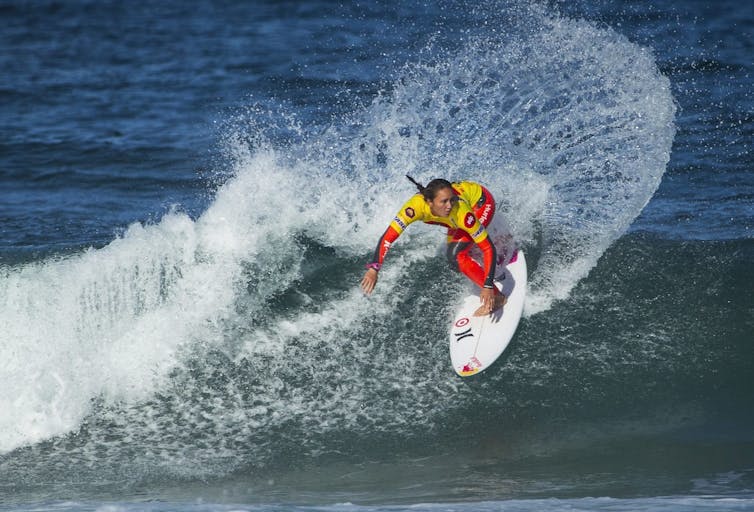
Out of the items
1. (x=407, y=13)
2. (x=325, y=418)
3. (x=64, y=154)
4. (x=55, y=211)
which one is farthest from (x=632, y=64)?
(x=407, y=13)

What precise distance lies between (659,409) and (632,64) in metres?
4.46

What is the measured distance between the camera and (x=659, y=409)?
26.9ft

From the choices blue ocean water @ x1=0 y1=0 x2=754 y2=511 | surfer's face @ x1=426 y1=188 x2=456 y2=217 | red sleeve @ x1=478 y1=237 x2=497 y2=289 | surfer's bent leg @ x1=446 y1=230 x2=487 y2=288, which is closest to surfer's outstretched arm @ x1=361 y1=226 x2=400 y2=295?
surfer's face @ x1=426 y1=188 x2=456 y2=217

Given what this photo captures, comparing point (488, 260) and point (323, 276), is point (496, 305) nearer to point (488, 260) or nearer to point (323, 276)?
point (488, 260)

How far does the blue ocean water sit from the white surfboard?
174mm

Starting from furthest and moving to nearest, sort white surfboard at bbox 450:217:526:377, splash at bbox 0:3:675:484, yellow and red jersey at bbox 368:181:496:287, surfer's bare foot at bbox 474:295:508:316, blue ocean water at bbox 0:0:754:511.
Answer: surfer's bare foot at bbox 474:295:508:316
white surfboard at bbox 450:217:526:377
splash at bbox 0:3:675:484
yellow and red jersey at bbox 368:181:496:287
blue ocean water at bbox 0:0:754:511

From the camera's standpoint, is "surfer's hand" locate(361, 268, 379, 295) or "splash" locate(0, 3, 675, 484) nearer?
"surfer's hand" locate(361, 268, 379, 295)

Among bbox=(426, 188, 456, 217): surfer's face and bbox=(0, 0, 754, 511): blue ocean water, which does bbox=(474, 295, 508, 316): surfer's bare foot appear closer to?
bbox=(0, 0, 754, 511): blue ocean water

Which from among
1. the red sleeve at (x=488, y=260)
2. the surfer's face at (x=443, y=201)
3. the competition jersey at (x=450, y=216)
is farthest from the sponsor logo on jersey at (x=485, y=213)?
the surfer's face at (x=443, y=201)

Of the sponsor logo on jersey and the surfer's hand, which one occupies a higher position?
the sponsor logo on jersey

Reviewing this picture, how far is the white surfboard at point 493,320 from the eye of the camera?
28.2 ft

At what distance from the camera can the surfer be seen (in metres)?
7.87

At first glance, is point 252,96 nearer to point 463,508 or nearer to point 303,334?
point 303,334

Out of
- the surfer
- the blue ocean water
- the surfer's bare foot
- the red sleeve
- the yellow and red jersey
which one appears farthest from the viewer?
the surfer's bare foot
